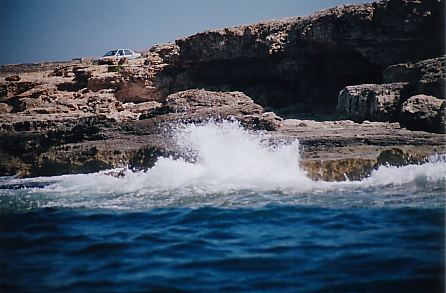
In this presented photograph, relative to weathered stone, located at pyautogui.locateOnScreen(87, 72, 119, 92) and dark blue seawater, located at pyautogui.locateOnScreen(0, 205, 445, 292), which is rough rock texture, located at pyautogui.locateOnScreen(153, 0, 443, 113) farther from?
dark blue seawater, located at pyautogui.locateOnScreen(0, 205, 445, 292)

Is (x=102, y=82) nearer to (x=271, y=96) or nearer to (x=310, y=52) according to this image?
(x=271, y=96)

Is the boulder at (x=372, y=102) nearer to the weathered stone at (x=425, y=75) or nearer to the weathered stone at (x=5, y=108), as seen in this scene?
the weathered stone at (x=425, y=75)

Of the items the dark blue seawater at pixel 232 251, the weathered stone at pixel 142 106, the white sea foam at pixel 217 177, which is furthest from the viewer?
the weathered stone at pixel 142 106

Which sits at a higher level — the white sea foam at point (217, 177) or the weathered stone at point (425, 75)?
the weathered stone at point (425, 75)

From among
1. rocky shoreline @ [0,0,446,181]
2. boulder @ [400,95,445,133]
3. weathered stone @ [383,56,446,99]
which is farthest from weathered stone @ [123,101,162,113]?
boulder @ [400,95,445,133]

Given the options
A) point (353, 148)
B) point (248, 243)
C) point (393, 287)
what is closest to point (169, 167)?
point (353, 148)

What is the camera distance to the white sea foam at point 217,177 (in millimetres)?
8156

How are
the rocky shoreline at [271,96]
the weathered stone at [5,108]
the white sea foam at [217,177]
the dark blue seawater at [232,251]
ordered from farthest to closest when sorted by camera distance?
the weathered stone at [5,108] < the rocky shoreline at [271,96] < the white sea foam at [217,177] < the dark blue seawater at [232,251]

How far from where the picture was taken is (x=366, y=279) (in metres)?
4.11

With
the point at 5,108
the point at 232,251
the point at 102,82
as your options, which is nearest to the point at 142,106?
the point at 102,82

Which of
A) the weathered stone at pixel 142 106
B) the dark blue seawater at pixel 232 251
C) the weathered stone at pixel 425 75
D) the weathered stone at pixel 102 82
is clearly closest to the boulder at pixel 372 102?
the weathered stone at pixel 425 75

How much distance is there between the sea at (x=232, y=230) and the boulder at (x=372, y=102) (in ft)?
8.08

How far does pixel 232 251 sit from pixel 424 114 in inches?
268

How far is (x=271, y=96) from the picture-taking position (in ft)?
52.7
